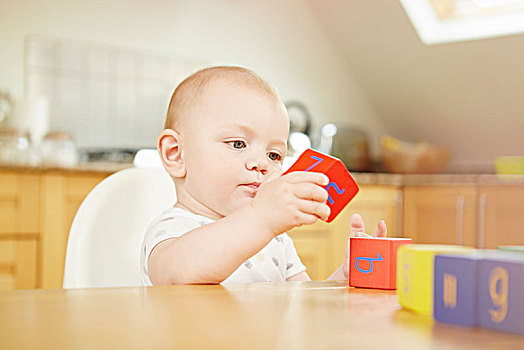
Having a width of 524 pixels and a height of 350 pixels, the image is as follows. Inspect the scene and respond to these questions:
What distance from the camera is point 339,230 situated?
337 cm

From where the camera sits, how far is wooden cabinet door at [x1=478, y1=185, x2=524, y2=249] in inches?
131

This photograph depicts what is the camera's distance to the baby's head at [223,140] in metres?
1.00

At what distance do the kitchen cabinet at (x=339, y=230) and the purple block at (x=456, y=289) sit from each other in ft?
8.86

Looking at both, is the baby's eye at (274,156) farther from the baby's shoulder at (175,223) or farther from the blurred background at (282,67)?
the blurred background at (282,67)

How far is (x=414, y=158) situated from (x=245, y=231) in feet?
11.1

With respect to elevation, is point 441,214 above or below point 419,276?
below

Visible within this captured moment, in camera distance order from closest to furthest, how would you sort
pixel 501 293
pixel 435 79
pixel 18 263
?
pixel 501 293 → pixel 18 263 → pixel 435 79

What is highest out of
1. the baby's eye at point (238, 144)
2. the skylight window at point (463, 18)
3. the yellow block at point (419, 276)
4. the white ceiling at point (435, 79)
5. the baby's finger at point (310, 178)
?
the skylight window at point (463, 18)

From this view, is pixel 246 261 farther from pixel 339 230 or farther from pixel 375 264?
pixel 339 230

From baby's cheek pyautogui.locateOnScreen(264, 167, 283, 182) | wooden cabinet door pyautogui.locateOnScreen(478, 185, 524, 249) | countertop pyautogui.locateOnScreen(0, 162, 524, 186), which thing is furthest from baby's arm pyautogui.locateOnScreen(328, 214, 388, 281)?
wooden cabinet door pyautogui.locateOnScreen(478, 185, 524, 249)

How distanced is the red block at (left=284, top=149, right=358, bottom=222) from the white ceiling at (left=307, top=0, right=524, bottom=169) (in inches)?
128

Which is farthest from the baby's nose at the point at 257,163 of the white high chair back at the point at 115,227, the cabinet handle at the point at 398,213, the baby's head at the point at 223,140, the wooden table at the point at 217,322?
the cabinet handle at the point at 398,213

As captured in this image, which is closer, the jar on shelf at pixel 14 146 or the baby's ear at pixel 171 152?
the baby's ear at pixel 171 152

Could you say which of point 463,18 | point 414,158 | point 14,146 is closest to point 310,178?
point 14,146
